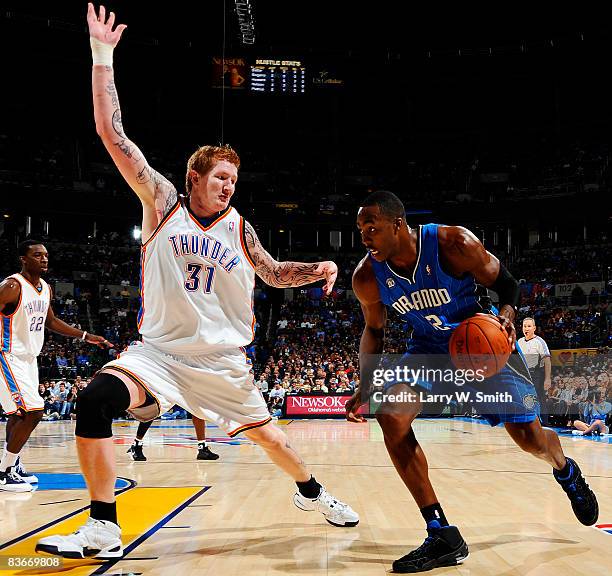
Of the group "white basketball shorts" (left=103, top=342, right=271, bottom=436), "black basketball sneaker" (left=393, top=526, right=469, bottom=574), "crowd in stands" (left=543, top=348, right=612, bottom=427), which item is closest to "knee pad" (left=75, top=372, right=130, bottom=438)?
"white basketball shorts" (left=103, top=342, right=271, bottom=436)

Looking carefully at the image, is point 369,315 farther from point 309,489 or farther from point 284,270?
point 309,489

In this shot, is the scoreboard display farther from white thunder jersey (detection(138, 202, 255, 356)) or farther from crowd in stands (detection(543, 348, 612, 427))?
white thunder jersey (detection(138, 202, 255, 356))

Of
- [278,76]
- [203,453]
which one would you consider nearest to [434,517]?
[203,453]

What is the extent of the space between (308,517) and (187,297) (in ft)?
6.38

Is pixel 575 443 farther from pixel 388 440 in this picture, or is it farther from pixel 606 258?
pixel 606 258

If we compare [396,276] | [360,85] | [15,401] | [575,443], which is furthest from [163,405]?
[360,85]

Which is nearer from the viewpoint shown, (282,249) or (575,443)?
(575,443)

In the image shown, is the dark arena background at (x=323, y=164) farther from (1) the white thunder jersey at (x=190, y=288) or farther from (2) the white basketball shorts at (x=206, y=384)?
(1) the white thunder jersey at (x=190, y=288)

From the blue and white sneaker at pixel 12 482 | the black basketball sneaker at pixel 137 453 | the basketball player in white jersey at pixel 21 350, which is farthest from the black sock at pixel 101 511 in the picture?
the black basketball sneaker at pixel 137 453

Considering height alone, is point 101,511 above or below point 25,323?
below

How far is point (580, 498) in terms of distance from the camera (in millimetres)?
3807

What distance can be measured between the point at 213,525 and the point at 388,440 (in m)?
1.42

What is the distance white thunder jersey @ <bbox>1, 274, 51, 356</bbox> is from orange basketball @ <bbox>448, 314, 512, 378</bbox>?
4211 mm

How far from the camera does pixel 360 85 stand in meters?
30.8
